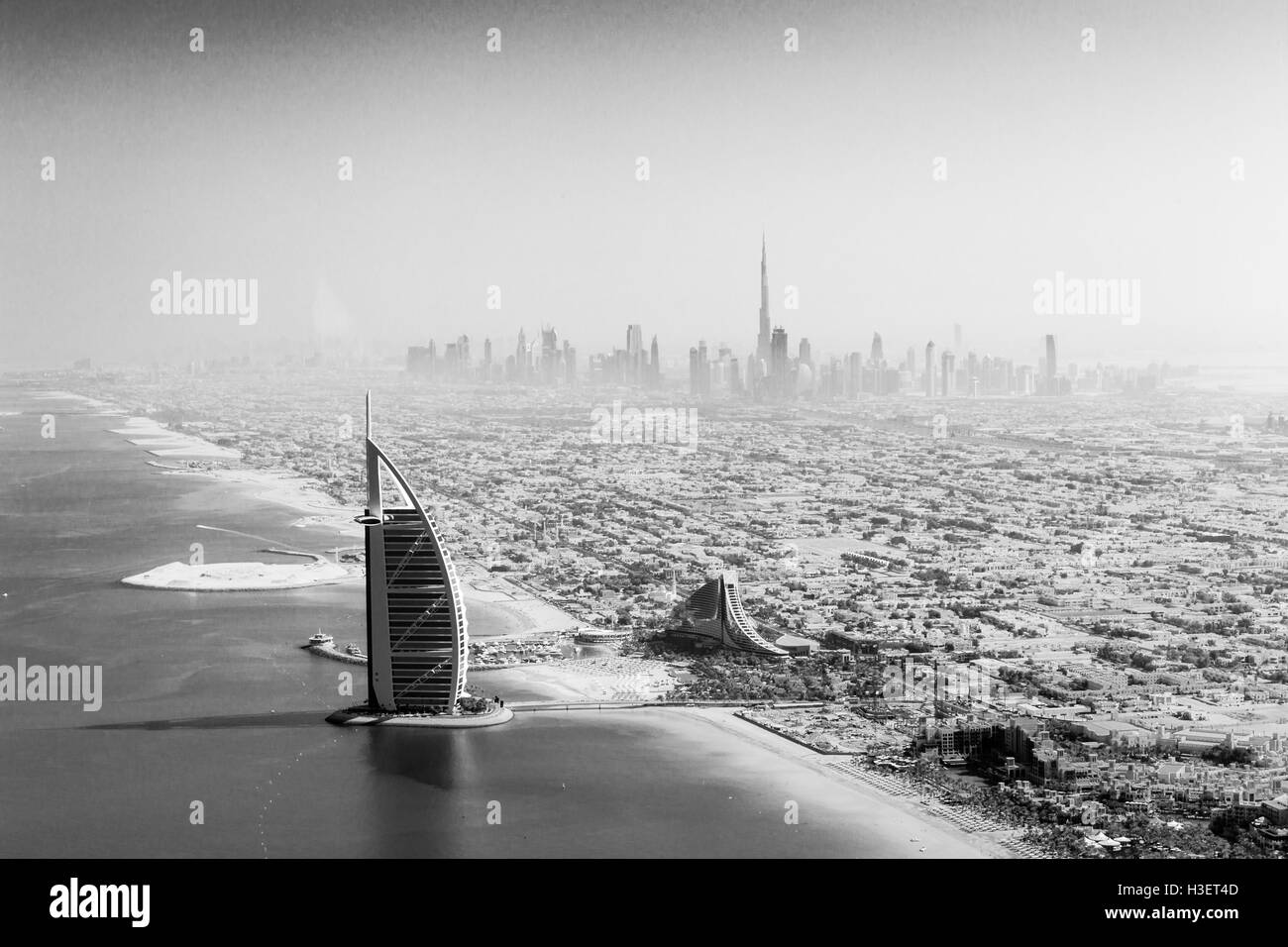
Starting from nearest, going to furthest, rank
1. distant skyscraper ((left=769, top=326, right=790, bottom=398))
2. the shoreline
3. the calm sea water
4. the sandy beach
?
the shoreline < the calm sea water < the sandy beach < distant skyscraper ((left=769, top=326, right=790, bottom=398))

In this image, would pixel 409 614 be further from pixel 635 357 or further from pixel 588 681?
pixel 635 357

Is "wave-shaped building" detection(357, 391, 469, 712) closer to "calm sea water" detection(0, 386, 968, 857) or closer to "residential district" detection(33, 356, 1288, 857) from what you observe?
"calm sea water" detection(0, 386, 968, 857)

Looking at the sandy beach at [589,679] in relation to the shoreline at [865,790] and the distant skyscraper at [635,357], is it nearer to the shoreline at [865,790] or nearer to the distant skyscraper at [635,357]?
the shoreline at [865,790]

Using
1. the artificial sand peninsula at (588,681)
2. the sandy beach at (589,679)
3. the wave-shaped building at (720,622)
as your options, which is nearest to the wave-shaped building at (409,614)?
the artificial sand peninsula at (588,681)

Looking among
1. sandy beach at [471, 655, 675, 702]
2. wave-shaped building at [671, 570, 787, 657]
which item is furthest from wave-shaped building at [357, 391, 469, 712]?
wave-shaped building at [671, 570, 787, 657]

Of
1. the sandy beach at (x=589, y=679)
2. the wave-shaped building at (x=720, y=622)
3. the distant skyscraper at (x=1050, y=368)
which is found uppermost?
the distant skyscraper at (x=1050, y=368)

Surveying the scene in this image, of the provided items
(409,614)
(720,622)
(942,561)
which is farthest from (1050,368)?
(409,614)
